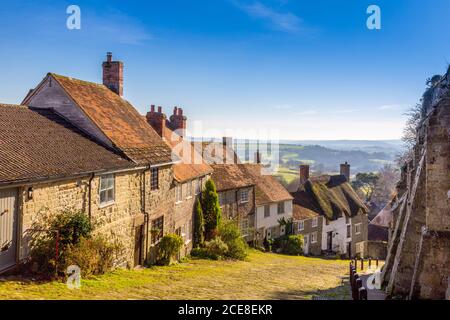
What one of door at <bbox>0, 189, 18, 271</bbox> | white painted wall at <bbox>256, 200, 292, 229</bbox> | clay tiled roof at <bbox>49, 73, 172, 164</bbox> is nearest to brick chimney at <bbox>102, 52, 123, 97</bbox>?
clay tiled roof at <bbox>49, 73, 172, 164</bbox>

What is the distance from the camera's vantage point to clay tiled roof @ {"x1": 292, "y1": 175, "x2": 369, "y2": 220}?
42.5m

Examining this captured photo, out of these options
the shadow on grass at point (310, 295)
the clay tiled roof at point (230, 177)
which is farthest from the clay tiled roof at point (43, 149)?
the clay tiled roof at point (230, 177)

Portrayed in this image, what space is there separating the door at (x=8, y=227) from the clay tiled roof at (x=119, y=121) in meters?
6.71

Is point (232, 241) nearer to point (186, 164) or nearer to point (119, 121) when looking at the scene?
point (186, 164)

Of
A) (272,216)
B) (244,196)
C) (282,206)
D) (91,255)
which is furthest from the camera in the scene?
(282,206)

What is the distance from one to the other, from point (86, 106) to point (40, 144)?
15.7 ft

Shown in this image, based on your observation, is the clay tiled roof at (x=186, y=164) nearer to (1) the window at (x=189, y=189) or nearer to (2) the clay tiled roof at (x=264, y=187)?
(1) the window at (x=189, y=189)

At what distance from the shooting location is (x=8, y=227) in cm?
1113

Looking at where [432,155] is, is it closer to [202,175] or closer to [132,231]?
[132,231]

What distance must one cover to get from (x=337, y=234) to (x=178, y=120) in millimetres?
23260

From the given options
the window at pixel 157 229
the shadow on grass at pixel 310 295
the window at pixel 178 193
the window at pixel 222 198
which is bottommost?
the shadow on grass at pixel 310 295

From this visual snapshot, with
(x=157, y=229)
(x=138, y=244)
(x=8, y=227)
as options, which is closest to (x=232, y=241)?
(x=157, y=229)

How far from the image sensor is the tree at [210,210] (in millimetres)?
27922
